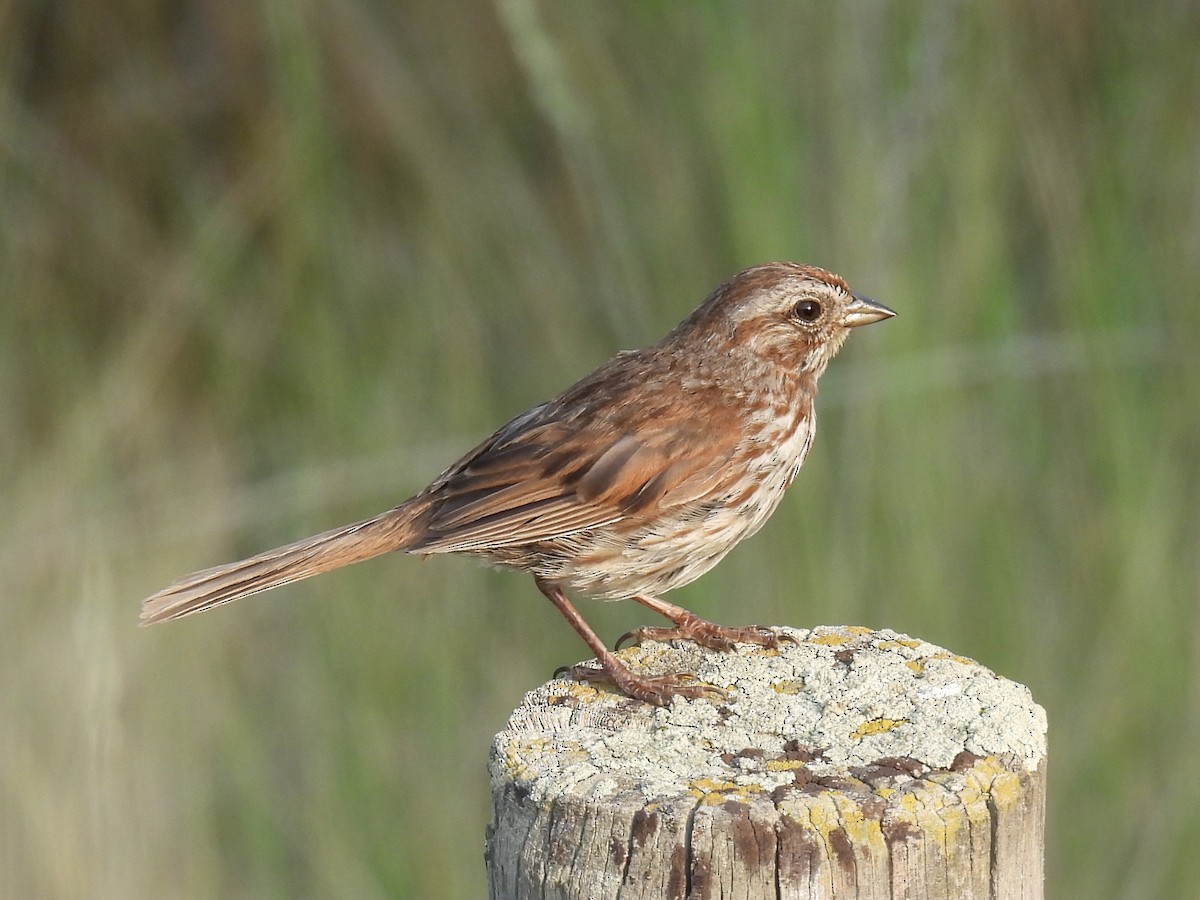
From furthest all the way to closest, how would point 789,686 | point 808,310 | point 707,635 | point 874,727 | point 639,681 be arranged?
point 808,310, point 707,635, point 639,681, point 789,686, point 874,727

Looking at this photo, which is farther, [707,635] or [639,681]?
[707,635]

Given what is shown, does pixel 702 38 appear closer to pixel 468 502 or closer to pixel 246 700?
pixel 468 502

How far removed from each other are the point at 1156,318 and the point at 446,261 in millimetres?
2326

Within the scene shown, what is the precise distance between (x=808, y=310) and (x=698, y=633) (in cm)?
87

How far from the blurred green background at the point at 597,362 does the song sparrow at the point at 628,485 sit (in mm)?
519

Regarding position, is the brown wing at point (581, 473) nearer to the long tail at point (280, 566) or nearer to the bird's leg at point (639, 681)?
the long tail at point (280, 566)

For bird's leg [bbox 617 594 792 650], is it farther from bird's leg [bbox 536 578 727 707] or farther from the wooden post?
the wooden post

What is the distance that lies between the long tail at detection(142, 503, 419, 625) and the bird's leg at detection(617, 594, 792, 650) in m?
0.59

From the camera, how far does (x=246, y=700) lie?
5859 mm

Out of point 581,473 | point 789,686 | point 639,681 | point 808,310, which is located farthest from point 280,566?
point 808,310

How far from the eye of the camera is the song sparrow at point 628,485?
376 cm

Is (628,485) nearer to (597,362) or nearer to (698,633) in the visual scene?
(698,633)

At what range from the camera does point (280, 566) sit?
3746 millimetres

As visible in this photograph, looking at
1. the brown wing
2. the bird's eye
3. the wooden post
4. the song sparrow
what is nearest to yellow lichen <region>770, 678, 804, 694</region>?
the wooden post
